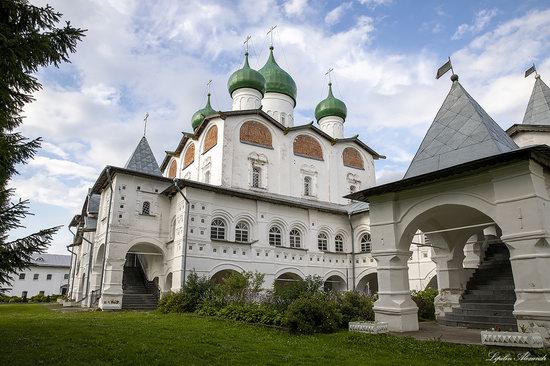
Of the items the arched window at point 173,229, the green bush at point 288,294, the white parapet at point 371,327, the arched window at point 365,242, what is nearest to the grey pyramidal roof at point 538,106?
the arched window at point 365,242

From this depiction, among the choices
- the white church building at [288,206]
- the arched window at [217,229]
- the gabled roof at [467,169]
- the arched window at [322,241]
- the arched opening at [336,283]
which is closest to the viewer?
the gabled roof at [467,169]

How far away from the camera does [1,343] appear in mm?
6664

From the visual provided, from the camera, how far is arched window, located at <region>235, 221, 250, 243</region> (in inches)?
721

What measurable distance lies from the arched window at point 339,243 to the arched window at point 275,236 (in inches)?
138

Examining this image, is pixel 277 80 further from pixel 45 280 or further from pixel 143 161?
pixel 45 280

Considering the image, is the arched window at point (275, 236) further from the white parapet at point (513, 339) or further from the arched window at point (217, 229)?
the white parapet at point (513, 339)

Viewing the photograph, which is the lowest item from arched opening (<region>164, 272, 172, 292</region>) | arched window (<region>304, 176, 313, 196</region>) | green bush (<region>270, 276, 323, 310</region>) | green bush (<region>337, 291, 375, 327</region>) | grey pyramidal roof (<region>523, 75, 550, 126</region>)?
green bush (<region>337, 291, 375, 327</region>)

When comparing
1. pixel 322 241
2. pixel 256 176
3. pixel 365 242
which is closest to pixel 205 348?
pixel 322 241

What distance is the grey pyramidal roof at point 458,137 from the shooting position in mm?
8516

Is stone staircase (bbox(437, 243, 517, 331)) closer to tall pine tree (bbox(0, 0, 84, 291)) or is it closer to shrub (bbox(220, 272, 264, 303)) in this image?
shrub (bbox(220, 272, 264, 303))

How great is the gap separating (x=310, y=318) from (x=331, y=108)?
68.0 feet

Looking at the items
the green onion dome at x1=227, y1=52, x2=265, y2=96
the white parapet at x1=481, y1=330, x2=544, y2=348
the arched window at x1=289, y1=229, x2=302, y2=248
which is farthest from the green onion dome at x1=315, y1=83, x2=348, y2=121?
the white parapet at x1=481, y1=330, x2=544, y2=348

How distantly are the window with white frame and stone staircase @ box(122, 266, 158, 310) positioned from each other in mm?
7057

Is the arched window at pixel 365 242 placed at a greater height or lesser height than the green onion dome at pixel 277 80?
lesser
